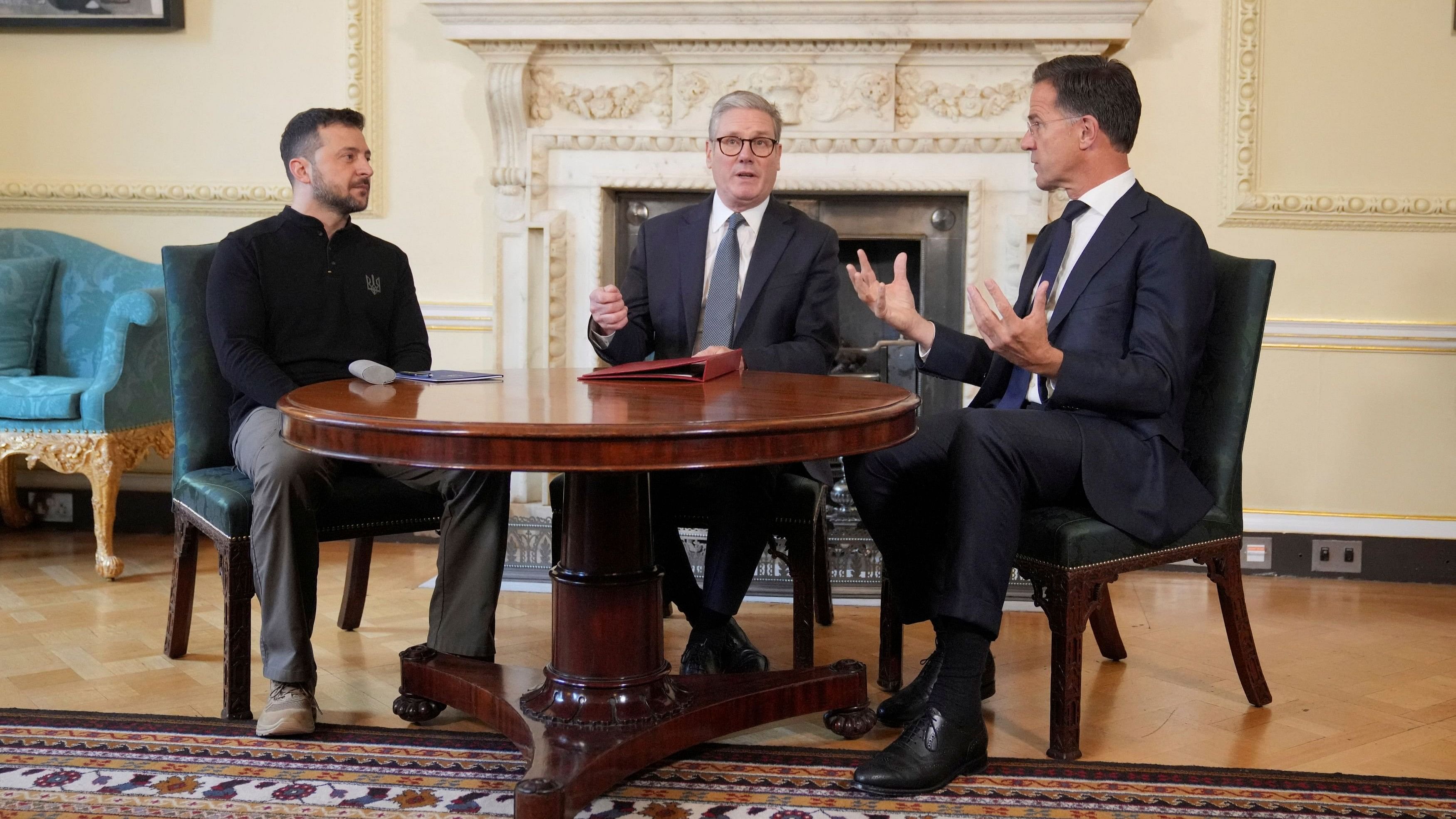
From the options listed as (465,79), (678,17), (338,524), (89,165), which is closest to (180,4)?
(89,165)

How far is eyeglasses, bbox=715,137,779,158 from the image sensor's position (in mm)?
2641

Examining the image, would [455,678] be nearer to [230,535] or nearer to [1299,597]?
[230,535]

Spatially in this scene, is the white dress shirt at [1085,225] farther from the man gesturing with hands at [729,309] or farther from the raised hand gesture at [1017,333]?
the man gesturing with hands at [729,309]

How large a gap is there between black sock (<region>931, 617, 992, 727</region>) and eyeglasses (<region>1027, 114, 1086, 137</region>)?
948mm

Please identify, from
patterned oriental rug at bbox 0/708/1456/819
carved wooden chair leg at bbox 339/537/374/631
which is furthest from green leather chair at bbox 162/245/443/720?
carved wooden chair leg at bbox 339/537/374/631

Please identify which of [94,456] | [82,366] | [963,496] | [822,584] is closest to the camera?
[963,496]

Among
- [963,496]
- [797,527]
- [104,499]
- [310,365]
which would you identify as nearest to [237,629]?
[310,365]

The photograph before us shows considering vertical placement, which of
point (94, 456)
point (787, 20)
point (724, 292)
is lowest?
point (94, 456)

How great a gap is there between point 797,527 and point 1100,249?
0.82 m

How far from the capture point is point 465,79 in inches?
157

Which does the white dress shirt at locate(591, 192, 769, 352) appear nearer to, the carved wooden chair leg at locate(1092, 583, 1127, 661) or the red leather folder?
the red leather folder

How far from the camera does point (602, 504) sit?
2.03 m

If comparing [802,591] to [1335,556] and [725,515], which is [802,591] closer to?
[725,515]

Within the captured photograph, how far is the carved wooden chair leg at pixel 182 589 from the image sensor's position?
260 centimetres
